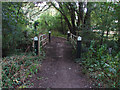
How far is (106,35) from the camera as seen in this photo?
5027mm

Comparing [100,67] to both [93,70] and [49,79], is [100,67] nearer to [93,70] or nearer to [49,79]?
[93,70]

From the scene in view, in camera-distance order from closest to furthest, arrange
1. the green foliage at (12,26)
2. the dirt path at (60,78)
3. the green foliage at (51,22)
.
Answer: the dirt path at (60,78) → the green foliage at (12,26) → the green foliage at (51,22)

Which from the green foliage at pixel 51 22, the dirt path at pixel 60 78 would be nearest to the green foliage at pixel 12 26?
the dirt path at pixel 60 78

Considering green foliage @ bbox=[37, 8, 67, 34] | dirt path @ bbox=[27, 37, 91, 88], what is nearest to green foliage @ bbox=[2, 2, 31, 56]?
dirt path @ bbox=[27, 37, 91, 88]

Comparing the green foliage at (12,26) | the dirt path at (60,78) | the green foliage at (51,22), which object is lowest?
the dirt path at (60,78)

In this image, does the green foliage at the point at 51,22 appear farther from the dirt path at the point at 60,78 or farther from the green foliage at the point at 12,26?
the dirt path at the point at 60,78

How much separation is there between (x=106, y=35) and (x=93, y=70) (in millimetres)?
2177

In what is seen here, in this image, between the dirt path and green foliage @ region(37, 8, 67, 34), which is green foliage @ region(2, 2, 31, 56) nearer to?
the dirt path

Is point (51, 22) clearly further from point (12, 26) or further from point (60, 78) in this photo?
point (60, 78)

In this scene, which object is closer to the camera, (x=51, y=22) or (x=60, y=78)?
(x=60, y=78)

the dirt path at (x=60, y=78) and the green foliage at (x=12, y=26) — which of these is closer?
the dirt path at (x=60, y=78)

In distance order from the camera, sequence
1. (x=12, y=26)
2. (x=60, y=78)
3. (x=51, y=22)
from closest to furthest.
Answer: (x=60, y=78) < (x=12, y=26) < (x=51, y=22)

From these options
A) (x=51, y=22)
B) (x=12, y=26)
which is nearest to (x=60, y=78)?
(x=12, y=26)

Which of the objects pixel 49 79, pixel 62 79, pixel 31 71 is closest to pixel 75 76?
pixel 62 79
